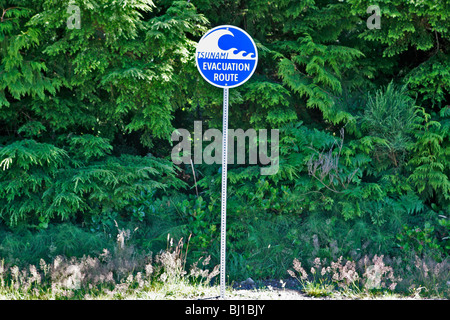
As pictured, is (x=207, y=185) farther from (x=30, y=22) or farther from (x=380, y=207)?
(x=30, y=22)

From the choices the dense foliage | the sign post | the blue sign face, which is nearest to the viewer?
the sign post

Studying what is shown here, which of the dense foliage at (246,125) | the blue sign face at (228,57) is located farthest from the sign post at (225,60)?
the dense foliage at (246,125)

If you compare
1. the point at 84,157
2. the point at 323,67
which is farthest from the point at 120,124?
the point at 323,67

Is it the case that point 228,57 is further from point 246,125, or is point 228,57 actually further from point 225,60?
point 246,125

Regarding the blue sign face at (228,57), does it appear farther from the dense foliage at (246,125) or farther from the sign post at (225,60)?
the dense foliage at (246,125)

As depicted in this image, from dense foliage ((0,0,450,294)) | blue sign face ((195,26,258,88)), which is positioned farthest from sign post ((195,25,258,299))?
dense foliage ((0,0,450,294))

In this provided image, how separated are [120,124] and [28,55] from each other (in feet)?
5.10

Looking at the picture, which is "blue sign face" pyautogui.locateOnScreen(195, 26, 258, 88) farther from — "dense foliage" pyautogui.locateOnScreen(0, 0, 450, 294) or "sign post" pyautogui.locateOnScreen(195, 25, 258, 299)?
"dense foliage" pyautogui.locateOnScreen(0, 0, 450, 294)

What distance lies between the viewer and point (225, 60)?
4562 millimetres

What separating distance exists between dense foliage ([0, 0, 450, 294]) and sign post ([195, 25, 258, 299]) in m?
0.87

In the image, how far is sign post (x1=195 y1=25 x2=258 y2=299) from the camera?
435 cm

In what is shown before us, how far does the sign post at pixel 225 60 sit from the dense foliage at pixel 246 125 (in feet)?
2.84

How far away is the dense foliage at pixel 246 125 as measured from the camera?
542 cm

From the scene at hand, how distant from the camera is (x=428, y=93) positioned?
6.12 m
